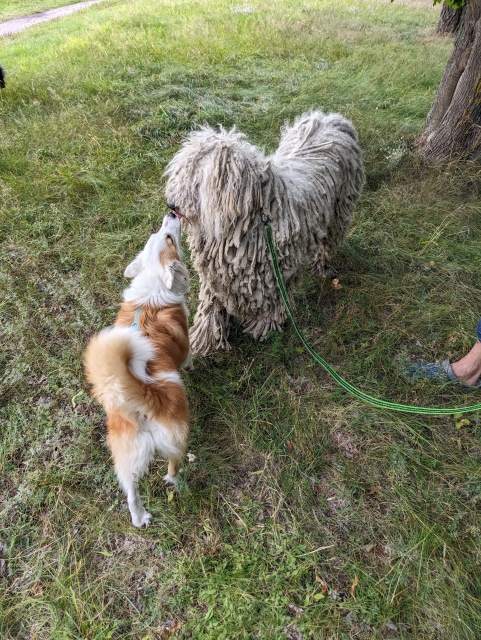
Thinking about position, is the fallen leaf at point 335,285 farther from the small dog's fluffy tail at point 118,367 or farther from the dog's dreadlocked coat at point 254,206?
the small dog's fluffy tail at point 118,367

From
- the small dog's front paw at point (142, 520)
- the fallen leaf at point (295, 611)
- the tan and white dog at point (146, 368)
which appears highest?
the tan and white dog at point (146, 368)

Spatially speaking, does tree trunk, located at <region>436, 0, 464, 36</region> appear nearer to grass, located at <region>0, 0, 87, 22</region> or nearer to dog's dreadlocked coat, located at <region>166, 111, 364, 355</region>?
dog's dreadlocked coat, located at <region>166, 111, 364, 355</region>

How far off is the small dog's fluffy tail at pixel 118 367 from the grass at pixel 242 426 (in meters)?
0.85

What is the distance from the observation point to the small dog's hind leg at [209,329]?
2.80m

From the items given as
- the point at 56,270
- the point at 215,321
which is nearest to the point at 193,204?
the point at 215,321

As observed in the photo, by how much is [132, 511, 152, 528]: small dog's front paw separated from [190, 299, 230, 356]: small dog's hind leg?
120cm

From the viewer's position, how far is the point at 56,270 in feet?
11.2

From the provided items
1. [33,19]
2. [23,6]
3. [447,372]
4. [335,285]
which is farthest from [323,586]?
[23,6]

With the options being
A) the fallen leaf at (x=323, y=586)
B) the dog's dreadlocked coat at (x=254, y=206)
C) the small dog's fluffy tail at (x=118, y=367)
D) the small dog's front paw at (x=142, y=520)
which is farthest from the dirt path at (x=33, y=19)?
the fallen leaf at (x=323, y=586)

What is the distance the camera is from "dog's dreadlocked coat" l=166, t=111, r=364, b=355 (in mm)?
2141

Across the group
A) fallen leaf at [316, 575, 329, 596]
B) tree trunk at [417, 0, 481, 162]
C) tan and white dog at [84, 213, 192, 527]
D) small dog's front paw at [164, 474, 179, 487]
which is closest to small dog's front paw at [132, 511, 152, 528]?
tan and white dog at [84, 213, 192, 527]

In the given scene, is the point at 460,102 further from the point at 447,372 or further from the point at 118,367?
the point at 118,367

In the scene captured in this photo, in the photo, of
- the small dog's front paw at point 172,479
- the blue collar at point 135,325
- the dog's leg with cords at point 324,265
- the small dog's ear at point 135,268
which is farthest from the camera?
the dog's leg with cords at point 324,265

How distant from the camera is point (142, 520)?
6.88 ft
